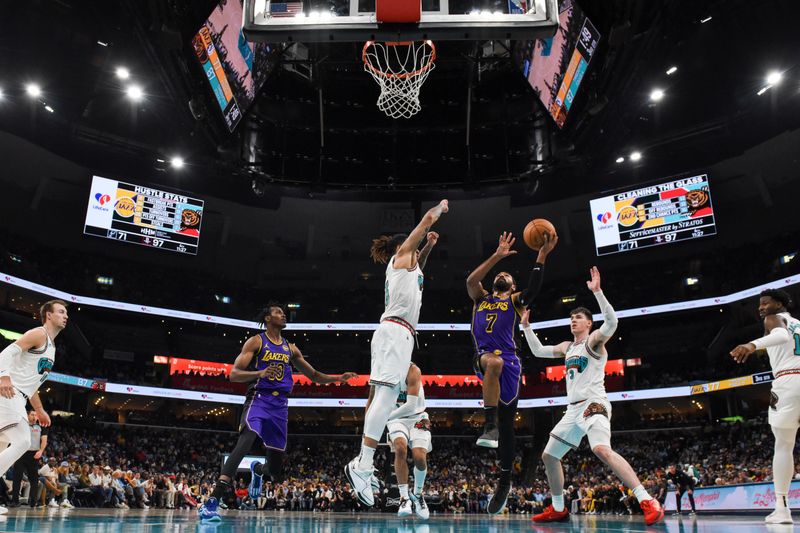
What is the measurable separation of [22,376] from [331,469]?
1009 inches

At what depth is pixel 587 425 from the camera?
652 cm

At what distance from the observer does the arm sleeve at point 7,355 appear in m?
5.93

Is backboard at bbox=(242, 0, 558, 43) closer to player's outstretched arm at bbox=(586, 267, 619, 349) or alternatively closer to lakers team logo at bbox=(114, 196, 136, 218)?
player's outstretched arm at bbox=(586, 267, 619, 349)

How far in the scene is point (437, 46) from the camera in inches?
888

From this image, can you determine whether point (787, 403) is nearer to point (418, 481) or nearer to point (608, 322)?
point (608, 322)

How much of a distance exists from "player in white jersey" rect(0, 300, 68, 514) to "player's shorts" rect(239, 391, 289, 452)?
197cm

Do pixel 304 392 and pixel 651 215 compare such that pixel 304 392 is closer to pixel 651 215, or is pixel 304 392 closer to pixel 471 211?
pixel 471 211

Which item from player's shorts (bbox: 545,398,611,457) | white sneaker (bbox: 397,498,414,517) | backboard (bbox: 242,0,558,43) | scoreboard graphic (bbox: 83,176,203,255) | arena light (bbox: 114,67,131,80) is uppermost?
arena light (bbox: 114,67,131,80)

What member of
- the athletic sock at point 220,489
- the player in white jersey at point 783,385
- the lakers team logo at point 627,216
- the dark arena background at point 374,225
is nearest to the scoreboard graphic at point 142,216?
the dark arena background at point 374,225

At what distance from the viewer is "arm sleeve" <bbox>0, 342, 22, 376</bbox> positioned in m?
5.93

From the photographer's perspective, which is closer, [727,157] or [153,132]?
[153,132]

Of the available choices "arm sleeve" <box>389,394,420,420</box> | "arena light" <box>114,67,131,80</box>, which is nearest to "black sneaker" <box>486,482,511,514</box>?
"arm sleeve" <box>389,394,420,420</box>

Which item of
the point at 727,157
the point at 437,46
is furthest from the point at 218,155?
the point at 727,157

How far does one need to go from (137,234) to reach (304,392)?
11.4m
